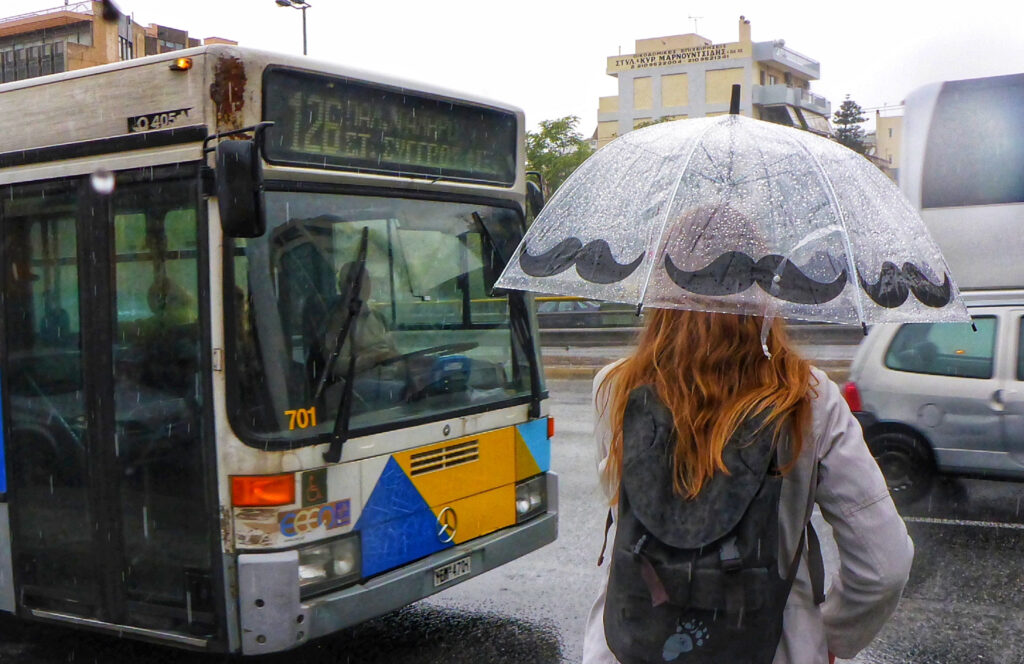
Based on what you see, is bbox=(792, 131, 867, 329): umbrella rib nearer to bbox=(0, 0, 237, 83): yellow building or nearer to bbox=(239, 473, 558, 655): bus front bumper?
bbox=(239, 473, 558, 655): bus front bumper

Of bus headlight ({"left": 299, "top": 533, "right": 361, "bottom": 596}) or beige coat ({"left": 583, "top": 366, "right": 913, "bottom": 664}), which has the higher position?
beige coat ({"left": 583, "top": 366, "right": 913, "bottom": 664})

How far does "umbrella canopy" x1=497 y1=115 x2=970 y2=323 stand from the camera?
2.21 meters

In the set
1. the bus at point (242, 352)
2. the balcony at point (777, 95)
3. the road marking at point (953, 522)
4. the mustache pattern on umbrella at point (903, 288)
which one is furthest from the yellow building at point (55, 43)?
the balcony at point (777, 95)

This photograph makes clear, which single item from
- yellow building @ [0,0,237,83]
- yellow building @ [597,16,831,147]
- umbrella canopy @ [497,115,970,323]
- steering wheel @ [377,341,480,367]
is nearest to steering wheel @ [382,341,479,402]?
steering wheel @ [377,341,480,367]

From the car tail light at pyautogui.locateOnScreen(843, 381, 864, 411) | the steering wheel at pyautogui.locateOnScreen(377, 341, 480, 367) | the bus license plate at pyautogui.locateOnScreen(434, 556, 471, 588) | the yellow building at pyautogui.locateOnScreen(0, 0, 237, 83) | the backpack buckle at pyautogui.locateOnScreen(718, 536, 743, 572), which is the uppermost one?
the yellow building at pyautogui.locateOnScreen(0, 0, 237, 83)

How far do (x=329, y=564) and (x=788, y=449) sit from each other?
9.48 feet

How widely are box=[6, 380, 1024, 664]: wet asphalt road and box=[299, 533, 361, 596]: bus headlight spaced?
891mm

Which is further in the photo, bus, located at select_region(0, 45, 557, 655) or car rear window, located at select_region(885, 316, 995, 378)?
car rear window, located at select_region(885, 316, 995, 378)

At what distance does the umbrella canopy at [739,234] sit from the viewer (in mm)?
2213

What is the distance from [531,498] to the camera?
5.55 m

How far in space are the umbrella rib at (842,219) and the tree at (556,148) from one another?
3972cm

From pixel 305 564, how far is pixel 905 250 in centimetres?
279

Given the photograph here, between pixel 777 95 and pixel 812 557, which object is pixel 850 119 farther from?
pixel 812 557

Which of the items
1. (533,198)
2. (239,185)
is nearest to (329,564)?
(239,185)
